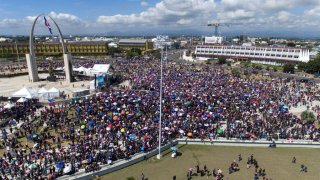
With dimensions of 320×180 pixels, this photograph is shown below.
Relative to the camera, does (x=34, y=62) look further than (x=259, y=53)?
No

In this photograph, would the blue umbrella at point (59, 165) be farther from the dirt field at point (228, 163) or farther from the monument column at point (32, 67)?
the monument column at point (32, 67)

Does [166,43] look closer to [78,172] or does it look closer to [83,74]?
[78,172]

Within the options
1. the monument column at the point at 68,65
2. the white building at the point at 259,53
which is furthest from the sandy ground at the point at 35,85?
the white building at the point at 259,53

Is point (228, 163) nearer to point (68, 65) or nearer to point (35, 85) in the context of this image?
point (68, 65)

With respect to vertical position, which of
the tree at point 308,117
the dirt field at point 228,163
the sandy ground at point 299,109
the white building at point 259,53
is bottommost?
the dirt field at point 228,163

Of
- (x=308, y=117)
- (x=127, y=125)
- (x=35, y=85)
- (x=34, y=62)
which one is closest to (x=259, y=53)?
(x=308, y=117)

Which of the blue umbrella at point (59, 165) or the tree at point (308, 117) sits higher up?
the blue umbrella at point (59, 165)

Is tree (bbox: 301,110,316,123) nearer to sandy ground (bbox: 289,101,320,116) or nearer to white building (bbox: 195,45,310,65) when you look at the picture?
sandy ground (bbox: 289,101,320,116)
